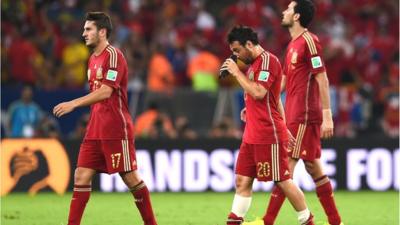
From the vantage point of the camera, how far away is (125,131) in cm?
1058

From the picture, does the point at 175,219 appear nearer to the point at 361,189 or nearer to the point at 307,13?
the point at 307,13

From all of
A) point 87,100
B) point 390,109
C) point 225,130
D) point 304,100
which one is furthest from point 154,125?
point 87,100

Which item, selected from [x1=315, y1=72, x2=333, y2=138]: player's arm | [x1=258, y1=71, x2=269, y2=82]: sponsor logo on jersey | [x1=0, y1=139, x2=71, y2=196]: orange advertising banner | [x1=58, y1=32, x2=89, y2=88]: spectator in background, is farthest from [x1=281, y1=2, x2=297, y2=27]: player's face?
[x1=58, y1=32, x2=89, y2=88]: spectator in background

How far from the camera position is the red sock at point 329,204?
36.6ft

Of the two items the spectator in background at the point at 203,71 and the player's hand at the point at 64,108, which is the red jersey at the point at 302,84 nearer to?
the player's hand at the point at 64,108

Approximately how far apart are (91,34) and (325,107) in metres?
2.46

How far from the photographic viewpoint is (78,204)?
1035 centimetres

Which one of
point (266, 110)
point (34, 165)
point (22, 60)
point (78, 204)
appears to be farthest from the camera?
point (22, 60)

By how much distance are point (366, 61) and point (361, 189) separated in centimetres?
548

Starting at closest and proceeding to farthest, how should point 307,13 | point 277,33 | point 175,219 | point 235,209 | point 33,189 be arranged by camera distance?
point 235,209
point 307,13
point 175,219
point 33,189
point 277,33

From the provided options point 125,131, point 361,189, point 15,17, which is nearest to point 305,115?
point 125,131

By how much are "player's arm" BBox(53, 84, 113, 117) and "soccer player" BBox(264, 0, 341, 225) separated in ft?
6.66

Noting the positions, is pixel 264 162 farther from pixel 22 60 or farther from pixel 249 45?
pixel 22 60

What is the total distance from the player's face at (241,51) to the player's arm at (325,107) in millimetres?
1096
